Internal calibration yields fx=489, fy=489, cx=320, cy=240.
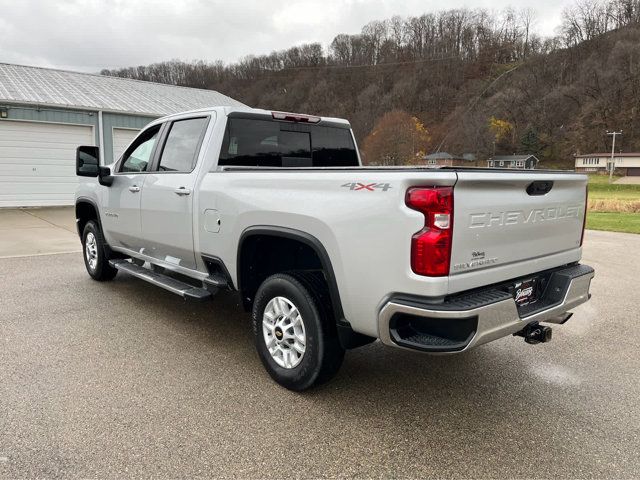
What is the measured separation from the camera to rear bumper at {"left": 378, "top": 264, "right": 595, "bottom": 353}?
8.32 feet

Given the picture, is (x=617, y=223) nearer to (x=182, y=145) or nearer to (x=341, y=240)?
(x=182, y=145)

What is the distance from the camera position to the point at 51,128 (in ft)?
50.3

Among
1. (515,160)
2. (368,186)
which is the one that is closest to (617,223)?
(368,186)

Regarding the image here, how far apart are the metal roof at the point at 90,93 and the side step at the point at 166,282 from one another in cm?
1088

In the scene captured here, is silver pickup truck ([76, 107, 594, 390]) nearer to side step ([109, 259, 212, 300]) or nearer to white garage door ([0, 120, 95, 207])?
side step ([109, 259, 212, 300])

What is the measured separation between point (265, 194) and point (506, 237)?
62.2 inches

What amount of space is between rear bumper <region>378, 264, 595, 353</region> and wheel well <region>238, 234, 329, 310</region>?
978 millimetres

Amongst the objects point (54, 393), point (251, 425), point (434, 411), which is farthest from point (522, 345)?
point (54, 393)

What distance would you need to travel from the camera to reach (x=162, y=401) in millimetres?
3207

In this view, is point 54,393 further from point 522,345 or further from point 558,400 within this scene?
point 522,345

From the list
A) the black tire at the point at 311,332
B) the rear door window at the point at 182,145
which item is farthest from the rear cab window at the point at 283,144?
the black tire at the point at 311,332

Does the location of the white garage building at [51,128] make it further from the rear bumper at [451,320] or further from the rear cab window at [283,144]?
the rear bumper at [451,320]

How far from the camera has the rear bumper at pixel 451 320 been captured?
254 centimetres

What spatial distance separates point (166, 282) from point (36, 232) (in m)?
7.85
